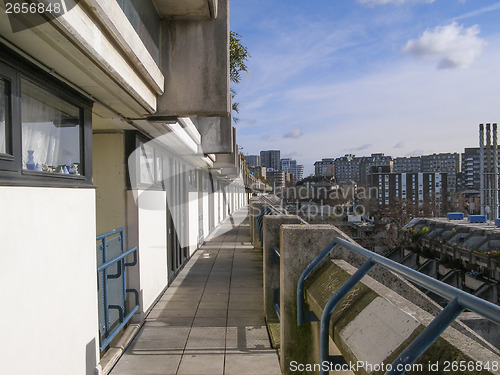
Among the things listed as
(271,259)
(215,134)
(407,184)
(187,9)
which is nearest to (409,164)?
(407,184)

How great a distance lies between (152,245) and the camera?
20.3 ft

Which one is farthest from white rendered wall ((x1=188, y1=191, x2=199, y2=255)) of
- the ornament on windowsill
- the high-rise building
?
the high-rise building

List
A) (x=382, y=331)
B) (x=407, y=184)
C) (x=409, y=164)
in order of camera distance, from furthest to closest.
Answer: (x=409, y=164) < (x=407, y=184) < (x=382, y=331)

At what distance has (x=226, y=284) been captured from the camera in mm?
7590

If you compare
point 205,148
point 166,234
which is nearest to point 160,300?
point 166,234

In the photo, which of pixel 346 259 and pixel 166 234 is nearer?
pixel 346 259

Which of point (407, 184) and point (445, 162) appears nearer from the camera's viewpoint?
point (407, 184)

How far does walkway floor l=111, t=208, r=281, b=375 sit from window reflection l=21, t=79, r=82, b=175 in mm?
2366

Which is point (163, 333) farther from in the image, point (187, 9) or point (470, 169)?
point (470, 169)

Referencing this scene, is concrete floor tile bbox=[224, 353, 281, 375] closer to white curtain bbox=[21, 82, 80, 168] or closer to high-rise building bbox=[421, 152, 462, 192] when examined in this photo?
white curtain bbox=[21, 82, 80, 168]

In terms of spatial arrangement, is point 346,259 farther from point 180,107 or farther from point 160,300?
point 160,300

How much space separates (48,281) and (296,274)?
1.85 m

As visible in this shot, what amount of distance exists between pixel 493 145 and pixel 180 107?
7087cm

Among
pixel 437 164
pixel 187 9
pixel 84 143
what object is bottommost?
pixel 84 143
